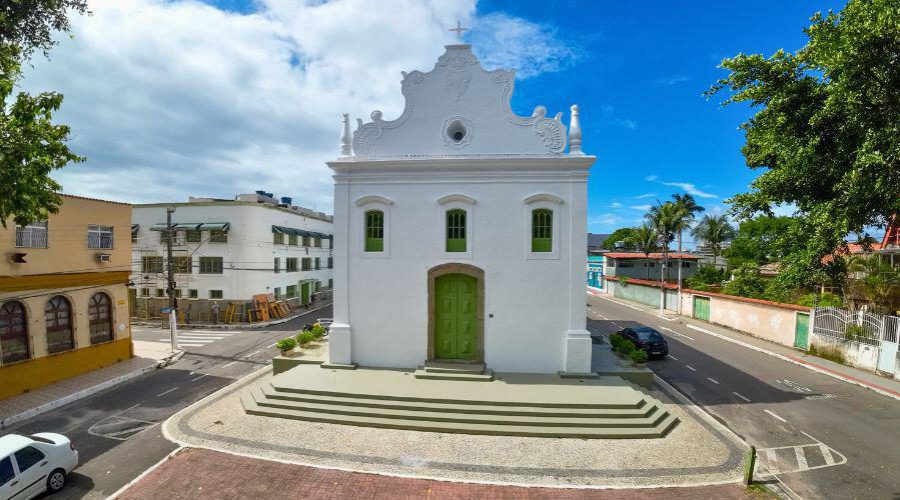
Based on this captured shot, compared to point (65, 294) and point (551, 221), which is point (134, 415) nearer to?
point (65, 294)

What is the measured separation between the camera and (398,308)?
13.5 metres

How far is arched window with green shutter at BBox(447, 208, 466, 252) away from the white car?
10.7 meters

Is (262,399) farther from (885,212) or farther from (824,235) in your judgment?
(885,212)

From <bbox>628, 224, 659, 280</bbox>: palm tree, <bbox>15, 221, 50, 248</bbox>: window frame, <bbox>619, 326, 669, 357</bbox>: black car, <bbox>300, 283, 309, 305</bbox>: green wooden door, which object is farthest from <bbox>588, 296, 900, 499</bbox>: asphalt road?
<bbox>300, 283, 309, 305</bbox>: green wooden door

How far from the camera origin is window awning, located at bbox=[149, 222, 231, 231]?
27188 mm

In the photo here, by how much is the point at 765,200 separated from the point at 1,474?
2432 centimetres

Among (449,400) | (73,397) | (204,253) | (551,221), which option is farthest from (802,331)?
(204,253)

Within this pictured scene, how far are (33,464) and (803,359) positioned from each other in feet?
87.6

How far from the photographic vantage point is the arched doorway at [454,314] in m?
13.2

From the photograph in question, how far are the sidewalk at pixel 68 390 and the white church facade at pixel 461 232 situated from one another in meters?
8.96

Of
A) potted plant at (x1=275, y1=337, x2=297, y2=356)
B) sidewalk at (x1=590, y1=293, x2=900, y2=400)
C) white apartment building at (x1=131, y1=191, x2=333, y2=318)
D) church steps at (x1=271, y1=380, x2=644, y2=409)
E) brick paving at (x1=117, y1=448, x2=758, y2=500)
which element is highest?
white apartment building at (x1=131, y1=191, x2=333, y2=318)

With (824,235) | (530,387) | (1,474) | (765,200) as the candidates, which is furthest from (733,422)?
(1,474)

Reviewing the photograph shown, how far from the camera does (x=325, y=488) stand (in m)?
8.04

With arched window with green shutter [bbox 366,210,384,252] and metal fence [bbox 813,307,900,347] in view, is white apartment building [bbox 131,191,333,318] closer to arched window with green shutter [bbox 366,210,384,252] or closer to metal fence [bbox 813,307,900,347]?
arched window with green shutter [bbox 366,210,384,252]
